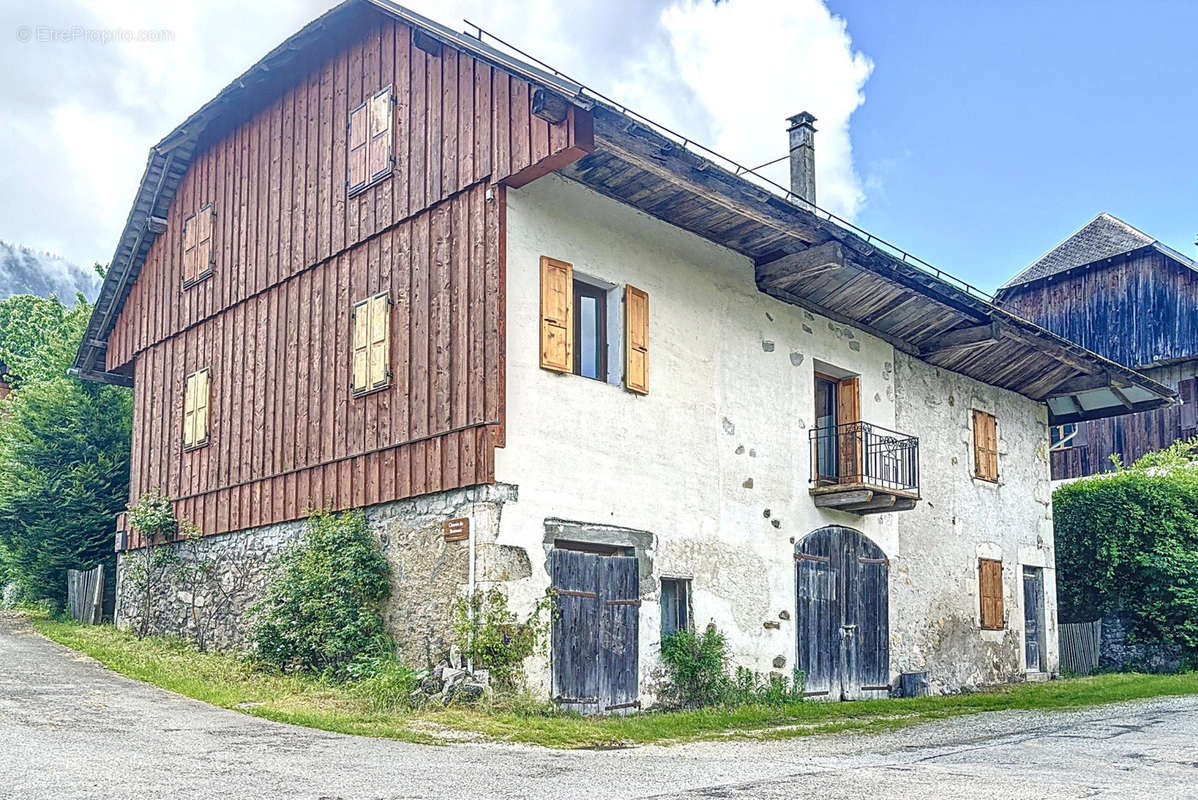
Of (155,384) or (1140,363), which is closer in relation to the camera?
(155,384)

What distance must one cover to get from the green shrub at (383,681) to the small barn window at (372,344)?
323 cm

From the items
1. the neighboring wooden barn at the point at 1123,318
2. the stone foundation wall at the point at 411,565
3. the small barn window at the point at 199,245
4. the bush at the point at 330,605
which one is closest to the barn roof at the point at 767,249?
the small barn window at the point at 199,245

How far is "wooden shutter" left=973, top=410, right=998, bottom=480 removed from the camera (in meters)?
20.0

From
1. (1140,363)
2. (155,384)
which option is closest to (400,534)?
(155,384)

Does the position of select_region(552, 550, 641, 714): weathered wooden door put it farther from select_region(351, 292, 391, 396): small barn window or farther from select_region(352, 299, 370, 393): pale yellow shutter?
select_region(352, 299, 370, 393): pale yellow shutter

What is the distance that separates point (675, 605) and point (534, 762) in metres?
4.89

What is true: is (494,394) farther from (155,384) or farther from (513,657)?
(155,384)

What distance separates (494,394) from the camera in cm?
1252

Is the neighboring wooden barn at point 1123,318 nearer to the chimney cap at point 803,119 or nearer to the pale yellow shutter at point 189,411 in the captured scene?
the chimney cap at point 803,119

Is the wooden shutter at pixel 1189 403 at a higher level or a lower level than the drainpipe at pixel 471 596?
higher

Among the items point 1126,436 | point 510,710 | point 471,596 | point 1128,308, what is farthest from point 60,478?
point 1128,308

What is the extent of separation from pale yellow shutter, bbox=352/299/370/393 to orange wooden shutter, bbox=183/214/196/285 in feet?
16.5

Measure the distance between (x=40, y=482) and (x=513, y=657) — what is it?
1317 cm

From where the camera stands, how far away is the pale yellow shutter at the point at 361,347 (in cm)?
1455
